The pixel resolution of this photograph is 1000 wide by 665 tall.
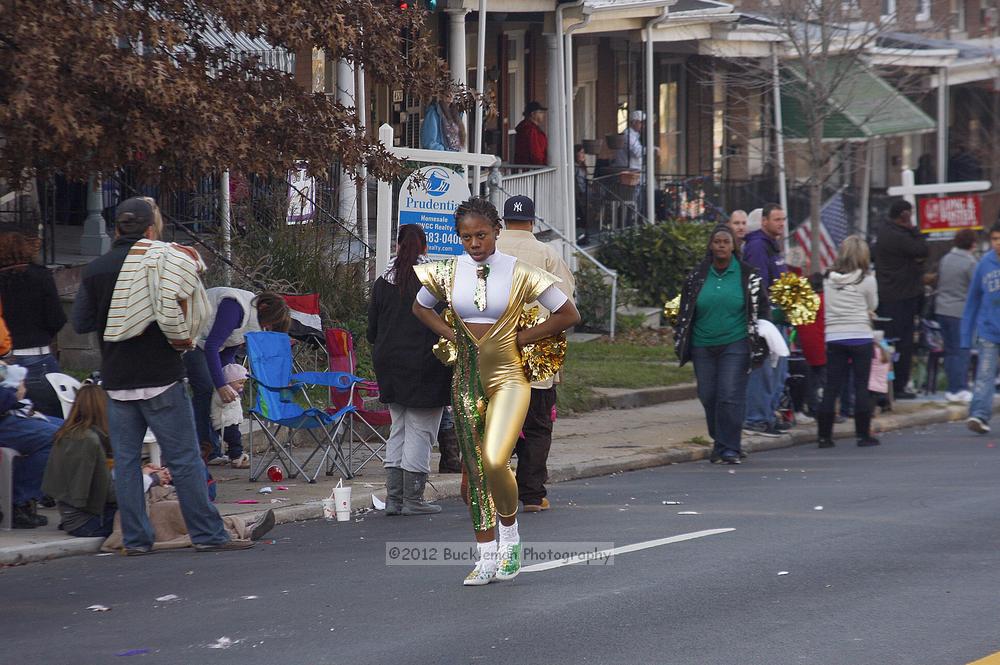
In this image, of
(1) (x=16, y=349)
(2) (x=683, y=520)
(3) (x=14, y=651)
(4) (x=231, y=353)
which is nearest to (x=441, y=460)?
(4) (x=231, y=353)

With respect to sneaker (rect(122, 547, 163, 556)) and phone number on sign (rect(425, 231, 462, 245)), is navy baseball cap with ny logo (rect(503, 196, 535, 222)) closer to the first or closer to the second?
phone number on sign (rect(425, 231, 462, 245))

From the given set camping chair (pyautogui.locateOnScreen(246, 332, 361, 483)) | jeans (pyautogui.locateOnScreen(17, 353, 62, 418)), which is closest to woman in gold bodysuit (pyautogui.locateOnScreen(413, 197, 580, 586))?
camping chair (pyautogui.locateOnScreen(246, 332, 361, 483))

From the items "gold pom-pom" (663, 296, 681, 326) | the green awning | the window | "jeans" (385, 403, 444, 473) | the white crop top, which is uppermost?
the window

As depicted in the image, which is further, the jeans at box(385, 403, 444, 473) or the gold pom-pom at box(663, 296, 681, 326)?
the gold pom-pom at box(663, 296, 681, 326)

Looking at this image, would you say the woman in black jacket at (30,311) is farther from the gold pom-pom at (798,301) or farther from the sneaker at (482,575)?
the gold pom-pom at (798,301)

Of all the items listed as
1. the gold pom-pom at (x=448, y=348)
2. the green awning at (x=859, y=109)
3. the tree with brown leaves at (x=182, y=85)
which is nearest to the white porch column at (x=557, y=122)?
the green awning at (x=859, y=109)

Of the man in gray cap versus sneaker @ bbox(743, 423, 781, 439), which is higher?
the man in gray cap

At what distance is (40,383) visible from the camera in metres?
9.96

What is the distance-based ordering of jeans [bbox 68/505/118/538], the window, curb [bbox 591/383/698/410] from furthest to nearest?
the window < curb [bbox 591/383/698/410] < jeans [bbox 68/505/118/538]

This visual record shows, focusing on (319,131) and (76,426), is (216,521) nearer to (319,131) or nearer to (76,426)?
(76,426)

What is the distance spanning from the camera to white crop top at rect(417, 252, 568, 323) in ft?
23.8

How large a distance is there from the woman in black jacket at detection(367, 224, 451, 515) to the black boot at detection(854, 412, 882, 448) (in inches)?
219

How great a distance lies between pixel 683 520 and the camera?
30.9 ft

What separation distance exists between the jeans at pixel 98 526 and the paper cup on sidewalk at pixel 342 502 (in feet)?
4.96
